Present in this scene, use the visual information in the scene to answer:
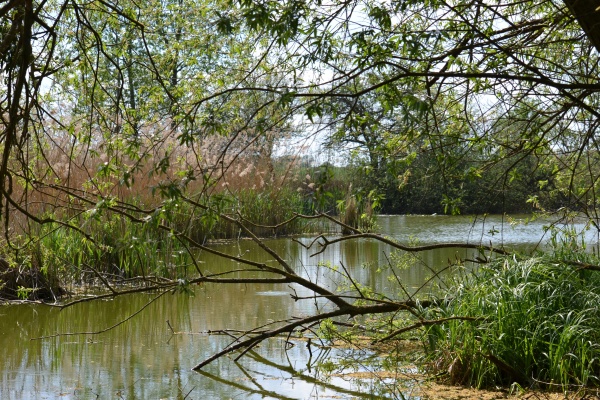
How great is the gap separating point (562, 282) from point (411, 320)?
1038 mm

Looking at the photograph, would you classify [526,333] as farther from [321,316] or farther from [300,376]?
[300,376]

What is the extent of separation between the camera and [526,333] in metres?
4.11

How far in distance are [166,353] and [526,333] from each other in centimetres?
235

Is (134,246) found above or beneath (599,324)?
above

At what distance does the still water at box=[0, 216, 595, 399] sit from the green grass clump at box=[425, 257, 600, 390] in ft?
0.98

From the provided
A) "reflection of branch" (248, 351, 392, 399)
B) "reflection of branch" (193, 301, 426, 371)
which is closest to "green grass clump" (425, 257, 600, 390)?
"reflection of branch" (193, 301, 426, 371)

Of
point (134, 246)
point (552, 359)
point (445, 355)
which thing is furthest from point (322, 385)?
point (134, 246)

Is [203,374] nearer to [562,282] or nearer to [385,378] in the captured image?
[385,378]

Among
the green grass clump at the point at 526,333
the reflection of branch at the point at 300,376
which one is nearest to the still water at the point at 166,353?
the reflection of branch at the point at 300,376

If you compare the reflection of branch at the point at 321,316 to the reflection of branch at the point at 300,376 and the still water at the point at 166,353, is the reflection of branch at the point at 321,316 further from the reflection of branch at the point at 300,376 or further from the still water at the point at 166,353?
the reflection of branch at the point at 300,376

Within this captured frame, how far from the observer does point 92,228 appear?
26.2 ft

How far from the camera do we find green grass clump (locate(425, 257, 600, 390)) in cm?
391

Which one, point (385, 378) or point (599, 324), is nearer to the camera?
point (599, 324)

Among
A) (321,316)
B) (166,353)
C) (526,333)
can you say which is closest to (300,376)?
(321,316)
